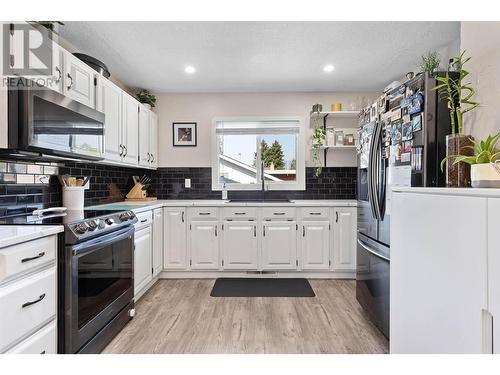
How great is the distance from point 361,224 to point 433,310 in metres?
1.43

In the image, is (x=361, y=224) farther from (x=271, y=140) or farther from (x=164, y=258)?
(x=164, y=258)

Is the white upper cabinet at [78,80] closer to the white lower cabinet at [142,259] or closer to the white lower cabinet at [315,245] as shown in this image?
the white lower cabinet at [142,259]

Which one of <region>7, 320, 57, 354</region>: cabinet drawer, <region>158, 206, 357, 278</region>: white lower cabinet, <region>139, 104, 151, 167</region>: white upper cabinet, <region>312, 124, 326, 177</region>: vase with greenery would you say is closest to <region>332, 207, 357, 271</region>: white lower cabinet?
<region>158, 206, 357, 278</region>: white lower cabinet

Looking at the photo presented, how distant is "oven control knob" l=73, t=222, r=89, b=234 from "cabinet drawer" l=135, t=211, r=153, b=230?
0.89m

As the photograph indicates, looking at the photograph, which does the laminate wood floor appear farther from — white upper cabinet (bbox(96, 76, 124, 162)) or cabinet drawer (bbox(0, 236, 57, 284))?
white upper cabinet (bbox(96, 76, 124, 162))

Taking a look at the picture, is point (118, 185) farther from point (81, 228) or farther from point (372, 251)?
point (372, 251)

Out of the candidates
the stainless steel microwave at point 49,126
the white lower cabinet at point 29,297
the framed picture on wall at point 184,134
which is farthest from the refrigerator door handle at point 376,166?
the framed picture on wall at point 184,134

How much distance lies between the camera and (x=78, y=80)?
206 cm

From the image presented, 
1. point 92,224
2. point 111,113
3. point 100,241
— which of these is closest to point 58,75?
point 111,113

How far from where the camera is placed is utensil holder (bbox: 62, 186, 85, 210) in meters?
2.11

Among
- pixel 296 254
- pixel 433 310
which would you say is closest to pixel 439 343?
pixel 433 310

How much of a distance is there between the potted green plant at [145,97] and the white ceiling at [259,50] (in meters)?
0.12

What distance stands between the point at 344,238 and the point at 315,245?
0.35 metres
